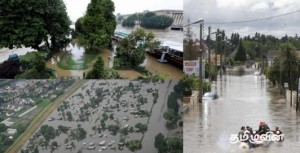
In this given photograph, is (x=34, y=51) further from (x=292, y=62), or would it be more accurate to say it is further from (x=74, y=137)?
(x=292, y=62)

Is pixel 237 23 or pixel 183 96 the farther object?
pixel 237 23

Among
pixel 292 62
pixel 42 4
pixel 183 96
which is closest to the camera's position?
pixel 42 4

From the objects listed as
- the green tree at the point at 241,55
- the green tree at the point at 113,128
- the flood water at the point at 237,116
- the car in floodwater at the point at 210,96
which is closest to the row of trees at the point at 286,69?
the flood water at the point at 237,116

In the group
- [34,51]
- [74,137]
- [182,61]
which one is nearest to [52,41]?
[34,51]

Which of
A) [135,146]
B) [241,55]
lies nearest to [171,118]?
[135,146]

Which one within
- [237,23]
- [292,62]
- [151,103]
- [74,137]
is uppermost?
[237,23]

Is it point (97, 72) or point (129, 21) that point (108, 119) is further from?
point (129, 21)

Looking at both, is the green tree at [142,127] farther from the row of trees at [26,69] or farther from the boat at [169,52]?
the row of trees at [26,69]
